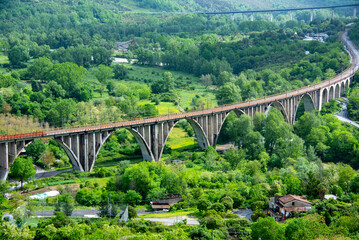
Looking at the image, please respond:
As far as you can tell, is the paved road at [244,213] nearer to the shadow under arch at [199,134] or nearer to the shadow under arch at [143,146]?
the shadow under arch at [143,146]

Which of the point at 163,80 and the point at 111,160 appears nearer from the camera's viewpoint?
the point at 111,160

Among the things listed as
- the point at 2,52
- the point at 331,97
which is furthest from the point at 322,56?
the point at 2,52

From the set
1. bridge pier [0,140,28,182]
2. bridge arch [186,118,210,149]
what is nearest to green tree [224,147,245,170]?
bridge arch [186,118,210,149]

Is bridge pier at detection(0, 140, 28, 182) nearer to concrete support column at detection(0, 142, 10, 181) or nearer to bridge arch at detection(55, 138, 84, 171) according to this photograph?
concrete support column at detection(0, 142, 10, 181)

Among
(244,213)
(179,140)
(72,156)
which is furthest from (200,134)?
(244,213)

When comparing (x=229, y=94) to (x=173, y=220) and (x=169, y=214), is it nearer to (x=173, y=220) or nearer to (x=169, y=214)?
(x=169, y=214)

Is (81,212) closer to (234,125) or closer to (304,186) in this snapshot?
(304,186)

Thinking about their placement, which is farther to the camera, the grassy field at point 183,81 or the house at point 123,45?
the house at point 123,45

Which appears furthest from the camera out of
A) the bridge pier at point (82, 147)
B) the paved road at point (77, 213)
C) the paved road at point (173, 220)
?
the bridge pier at point (82, 147)

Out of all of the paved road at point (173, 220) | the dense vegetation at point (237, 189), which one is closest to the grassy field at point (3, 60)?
the dense vegetation at point (237, 189)
